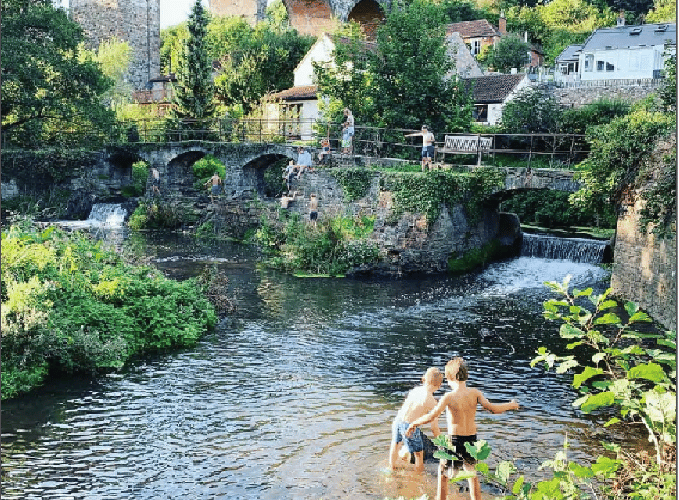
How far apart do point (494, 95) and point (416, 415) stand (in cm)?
3034

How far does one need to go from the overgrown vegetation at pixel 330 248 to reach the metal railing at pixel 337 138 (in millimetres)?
4077

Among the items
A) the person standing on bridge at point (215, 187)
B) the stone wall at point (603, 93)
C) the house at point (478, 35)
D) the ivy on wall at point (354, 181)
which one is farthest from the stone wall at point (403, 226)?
the house at point (478, 35)

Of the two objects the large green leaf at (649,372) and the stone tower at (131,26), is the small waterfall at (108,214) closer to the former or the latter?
the stone tower at (131,26)

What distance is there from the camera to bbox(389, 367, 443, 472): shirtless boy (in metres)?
8.51

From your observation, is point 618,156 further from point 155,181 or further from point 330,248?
point 155,181

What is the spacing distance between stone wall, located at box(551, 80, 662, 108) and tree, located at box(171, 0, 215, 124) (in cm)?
1586

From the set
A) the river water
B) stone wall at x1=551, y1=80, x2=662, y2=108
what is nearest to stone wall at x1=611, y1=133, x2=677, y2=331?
the river water

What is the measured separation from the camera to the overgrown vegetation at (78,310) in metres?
11.7

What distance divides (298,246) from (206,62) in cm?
1811

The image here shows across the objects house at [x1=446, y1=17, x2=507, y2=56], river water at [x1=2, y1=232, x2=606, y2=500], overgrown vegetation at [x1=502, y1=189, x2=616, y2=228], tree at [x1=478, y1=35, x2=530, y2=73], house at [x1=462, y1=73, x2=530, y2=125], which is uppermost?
house at [x1=446, y1=17, x2=507, y2=56]

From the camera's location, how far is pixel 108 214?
108 feet

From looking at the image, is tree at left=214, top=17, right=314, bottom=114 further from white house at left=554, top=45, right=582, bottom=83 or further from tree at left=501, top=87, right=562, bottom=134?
white house at left=554, top=45, right=582, bottom=83

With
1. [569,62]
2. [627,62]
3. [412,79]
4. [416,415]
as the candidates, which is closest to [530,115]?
[412,79]

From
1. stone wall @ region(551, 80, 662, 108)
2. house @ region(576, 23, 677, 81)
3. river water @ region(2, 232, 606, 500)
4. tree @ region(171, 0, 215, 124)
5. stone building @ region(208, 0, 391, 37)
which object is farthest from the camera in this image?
stone building @ region(208, 0, 391, 37)
